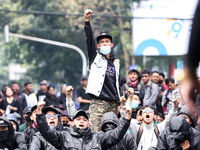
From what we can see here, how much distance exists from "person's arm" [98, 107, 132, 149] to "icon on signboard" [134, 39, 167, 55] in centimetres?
1294

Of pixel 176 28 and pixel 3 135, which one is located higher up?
pixel 176 28

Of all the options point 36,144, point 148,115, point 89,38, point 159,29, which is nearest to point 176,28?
point 159,29

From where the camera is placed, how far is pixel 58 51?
110ft

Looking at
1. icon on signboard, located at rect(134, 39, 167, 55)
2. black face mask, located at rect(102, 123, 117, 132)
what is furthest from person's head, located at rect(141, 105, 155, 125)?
icon on signboard, located at rect(134, 39, 167, 55)

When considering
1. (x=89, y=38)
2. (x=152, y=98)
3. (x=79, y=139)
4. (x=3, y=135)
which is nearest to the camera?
(x=79, y=139)

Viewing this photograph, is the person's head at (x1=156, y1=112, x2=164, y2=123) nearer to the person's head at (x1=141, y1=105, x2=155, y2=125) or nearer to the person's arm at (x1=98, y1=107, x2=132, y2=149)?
the person's head at (x1=141, y1=105, x2=155, y2=125)

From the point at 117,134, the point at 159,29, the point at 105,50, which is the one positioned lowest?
the point at 117,134

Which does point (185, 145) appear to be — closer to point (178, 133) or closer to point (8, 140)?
point (178, 133)

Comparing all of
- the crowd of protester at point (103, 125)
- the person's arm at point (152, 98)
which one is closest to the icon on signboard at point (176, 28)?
the person's arm at point (152, 98)

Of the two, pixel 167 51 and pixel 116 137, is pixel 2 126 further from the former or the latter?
pixel 167 51

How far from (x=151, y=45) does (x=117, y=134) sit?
540 inches

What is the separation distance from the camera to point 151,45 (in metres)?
17.5

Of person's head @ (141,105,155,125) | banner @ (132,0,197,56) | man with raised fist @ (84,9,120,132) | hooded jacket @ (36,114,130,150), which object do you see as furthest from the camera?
banner @ (132,0,197,56)

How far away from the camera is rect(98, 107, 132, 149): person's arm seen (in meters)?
4.07
